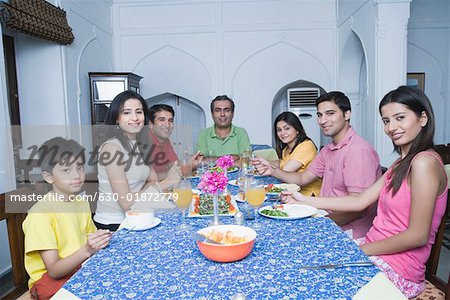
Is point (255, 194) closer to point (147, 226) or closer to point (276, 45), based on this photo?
point (147, 226)

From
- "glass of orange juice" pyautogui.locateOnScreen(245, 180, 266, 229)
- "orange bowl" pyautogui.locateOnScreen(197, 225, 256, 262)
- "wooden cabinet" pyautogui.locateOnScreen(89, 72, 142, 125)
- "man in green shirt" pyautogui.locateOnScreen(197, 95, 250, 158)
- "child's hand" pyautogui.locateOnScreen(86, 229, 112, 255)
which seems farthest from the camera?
"wooden cabinet" pyautogui.locateOnScreen(89, 72, 142, 125)

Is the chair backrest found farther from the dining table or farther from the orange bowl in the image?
the orange bowl

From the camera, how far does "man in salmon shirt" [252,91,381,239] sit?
1852 mm

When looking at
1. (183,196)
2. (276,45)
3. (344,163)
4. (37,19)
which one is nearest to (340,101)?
(344,163)

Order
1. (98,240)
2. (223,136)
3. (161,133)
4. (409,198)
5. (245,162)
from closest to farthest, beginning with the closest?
(98,240), (409,198), (245,162), (161,133), (223,136)

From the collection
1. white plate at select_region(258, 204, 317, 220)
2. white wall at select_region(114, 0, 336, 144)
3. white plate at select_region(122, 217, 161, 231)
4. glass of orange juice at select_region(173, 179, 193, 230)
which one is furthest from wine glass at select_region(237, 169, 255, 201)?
white wall at select_region(114, 0, 336, 144)

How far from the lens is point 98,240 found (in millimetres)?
1198

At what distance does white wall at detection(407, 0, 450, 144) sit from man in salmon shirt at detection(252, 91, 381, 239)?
4.17 meters

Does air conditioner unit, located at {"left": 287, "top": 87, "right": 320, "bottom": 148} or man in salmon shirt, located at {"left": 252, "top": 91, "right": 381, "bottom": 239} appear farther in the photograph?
air conditioner unit, located at {"left": 287, "top": 87, "right": 320, "bottom": 148}

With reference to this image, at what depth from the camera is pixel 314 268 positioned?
3.33 feet

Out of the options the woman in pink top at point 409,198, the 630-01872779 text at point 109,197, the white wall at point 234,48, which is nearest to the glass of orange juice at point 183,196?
the 630-01872779 text at point 109,197

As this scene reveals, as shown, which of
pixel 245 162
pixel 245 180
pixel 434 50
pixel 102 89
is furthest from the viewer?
pixel 434 50

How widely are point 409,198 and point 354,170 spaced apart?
0.49 meters

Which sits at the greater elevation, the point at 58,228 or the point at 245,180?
the point at 245,180
